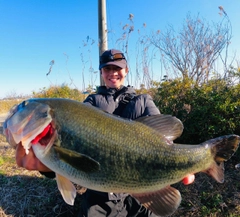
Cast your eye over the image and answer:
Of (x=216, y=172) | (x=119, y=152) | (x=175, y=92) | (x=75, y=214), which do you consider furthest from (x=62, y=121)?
(x=175, y=92)

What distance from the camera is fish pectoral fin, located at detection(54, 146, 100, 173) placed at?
167 centimetres

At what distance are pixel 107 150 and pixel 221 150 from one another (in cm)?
94

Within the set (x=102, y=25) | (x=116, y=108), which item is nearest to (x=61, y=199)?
(x=116, y=108)

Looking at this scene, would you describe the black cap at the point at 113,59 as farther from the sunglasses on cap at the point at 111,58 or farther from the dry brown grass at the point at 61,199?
the dry brown grass at the point at 61,199

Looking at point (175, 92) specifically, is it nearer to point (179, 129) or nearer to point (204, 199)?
point (204, 199)

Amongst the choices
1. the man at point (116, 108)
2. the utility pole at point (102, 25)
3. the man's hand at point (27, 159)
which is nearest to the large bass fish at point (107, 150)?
the man's hand at point (27, 159)

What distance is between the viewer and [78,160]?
Answer: 1.67 metres

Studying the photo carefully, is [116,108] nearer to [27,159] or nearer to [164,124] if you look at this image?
[164,124]

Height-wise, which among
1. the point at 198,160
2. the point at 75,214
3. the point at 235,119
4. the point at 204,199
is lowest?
the point at 75,214

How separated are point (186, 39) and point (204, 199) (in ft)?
20.5

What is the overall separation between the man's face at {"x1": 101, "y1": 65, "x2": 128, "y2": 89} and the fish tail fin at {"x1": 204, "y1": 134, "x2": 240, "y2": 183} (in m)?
1.39

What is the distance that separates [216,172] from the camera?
1939mm

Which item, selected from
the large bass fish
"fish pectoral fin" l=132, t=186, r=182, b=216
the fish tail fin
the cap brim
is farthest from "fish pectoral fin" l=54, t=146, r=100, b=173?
the cap brim

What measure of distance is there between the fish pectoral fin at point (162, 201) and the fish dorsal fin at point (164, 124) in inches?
17.1
